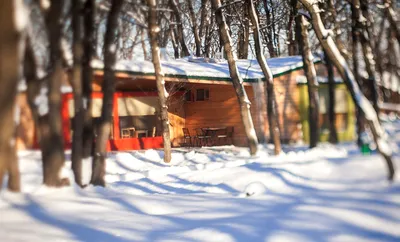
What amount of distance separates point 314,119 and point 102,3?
6.61 feet

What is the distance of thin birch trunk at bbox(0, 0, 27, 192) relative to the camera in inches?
87.5

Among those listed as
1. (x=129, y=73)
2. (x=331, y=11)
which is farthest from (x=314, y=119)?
(x=331, y=11)

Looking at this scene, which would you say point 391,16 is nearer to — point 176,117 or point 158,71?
point 158,71

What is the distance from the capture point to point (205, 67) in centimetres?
907

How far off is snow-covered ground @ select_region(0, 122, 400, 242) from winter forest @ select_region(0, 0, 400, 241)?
14mm

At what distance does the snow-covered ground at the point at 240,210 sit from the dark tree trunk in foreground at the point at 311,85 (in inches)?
6.0

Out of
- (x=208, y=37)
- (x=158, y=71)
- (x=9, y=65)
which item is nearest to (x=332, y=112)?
(x=9, y=65)

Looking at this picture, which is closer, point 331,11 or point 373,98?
point 373,98

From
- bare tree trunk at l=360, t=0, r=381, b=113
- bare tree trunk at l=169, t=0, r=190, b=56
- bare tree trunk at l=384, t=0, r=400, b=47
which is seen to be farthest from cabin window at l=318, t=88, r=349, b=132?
bare tree trunk at l=169, t=0, r=190, b=56

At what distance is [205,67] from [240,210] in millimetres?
4680

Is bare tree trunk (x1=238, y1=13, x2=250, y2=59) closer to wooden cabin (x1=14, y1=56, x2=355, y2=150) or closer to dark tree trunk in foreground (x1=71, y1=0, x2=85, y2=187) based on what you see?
wooden cabin (x1=14, y1=56, x2=355, y2=150)

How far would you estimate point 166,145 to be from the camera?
782 centimetres

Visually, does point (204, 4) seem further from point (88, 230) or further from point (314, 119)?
point (88, 230)

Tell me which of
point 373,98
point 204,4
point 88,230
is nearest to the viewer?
point 88,230
